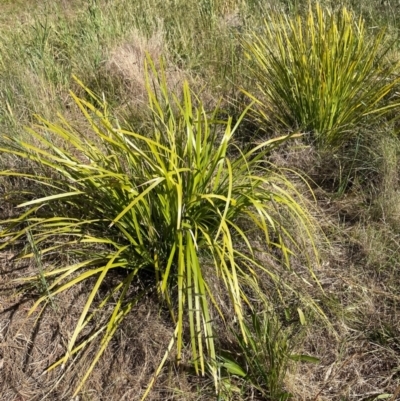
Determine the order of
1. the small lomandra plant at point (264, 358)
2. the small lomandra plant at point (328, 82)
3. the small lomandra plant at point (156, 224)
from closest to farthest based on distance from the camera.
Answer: the small lomandra plant at point (264, 358) → the small lomandra plant at point (156, 224) → the small lomandra plant at point (328, 82)

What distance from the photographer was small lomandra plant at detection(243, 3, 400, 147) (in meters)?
2.43

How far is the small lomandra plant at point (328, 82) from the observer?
7.97ft

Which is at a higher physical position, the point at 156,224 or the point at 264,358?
the point at 156,224

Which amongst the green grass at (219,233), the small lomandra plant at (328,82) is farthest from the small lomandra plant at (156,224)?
the small lomandra plant at (328,82)

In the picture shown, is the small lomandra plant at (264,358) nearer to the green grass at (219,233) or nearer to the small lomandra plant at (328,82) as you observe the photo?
the green grass at (219,233)

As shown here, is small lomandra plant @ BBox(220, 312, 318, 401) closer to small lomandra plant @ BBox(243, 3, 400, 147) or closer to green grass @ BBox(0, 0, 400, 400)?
green grass @ BBox(0, 0, 400, 400)

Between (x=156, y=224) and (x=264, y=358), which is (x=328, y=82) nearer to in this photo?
(x=156, y=224)

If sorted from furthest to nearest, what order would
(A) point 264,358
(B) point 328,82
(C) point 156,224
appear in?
(B) point 328,82 < (C) point 156,224 < (A) point 264,358

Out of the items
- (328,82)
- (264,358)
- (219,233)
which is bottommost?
(264,358)

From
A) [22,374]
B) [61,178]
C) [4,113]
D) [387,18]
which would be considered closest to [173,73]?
[4,113]

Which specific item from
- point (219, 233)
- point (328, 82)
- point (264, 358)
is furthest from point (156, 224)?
point (328, 82)

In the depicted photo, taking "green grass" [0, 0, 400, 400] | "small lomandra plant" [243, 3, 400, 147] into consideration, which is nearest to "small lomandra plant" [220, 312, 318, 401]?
"green grass" [0, 0, 400, 400]

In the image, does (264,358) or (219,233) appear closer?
(264,358)

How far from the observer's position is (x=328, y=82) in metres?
2.40
